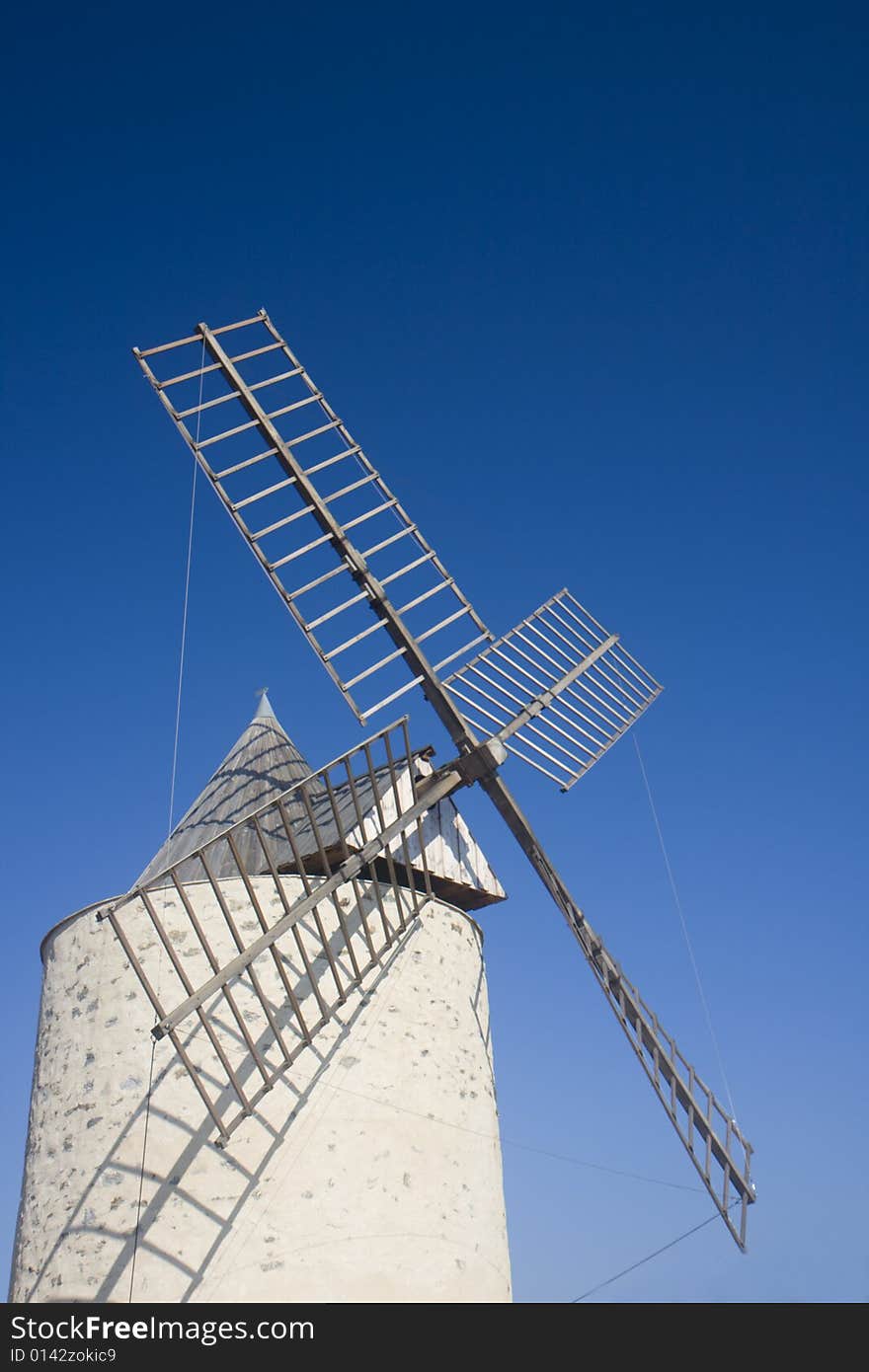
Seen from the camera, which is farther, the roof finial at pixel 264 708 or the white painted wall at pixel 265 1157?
the roof finial at pixel 264 708

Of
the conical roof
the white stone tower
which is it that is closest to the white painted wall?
the white stone tower

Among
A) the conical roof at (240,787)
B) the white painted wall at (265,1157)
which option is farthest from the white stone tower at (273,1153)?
the conical roof at (240,787)

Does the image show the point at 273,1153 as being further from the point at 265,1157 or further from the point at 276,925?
the point at 276,925

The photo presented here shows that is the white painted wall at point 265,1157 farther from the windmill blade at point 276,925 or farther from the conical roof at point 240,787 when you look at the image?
the conical roof at point 240,787

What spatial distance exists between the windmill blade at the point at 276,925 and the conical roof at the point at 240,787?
29cm

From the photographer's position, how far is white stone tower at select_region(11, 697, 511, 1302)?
5.62m

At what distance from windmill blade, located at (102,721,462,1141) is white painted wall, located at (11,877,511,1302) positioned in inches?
1.6

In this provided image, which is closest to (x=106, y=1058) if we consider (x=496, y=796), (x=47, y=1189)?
(x=47, y=1189)

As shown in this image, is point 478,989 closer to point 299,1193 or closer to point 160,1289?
point 299,1193

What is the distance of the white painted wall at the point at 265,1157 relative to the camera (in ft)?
18.4

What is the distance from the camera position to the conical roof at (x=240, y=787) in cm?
759

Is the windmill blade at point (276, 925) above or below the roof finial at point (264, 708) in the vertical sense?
below

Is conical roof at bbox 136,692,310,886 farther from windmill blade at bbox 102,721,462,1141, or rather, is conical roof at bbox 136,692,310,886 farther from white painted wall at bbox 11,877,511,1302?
white painted wall at bbox 11,877,511,1302
